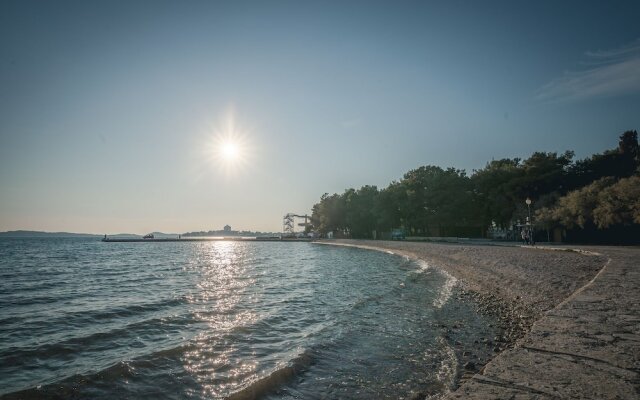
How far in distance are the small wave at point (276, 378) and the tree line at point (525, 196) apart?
31.9m

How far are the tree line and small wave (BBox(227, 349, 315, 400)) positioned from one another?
31933 millimetres

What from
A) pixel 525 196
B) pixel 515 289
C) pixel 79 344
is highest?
pixel 525 196

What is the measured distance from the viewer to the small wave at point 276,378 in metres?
5.84

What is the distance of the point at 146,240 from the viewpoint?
156625mm

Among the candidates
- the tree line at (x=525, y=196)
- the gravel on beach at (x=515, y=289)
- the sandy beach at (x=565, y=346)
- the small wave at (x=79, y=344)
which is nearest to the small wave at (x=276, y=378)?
the sandy beach at (x=565, y=346)

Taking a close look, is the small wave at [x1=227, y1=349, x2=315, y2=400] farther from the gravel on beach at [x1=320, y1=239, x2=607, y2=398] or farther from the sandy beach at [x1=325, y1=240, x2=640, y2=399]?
the gravel on beach at [x1=320, y1=239, x2=607, y2=398]

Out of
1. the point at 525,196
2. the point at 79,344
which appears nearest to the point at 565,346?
the point at 79,344

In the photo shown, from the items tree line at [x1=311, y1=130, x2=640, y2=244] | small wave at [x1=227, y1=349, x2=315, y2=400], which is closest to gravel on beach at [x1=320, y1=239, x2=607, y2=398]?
small wave at [x1=227, y1=349, x2=315, y2=400]

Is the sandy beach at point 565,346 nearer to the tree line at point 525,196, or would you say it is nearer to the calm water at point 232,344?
the calm water at point 232,344

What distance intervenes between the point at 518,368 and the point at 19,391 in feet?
27.4

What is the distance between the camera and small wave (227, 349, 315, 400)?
5.84 m

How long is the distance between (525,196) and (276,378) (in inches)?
2301

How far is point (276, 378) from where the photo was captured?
6.44m

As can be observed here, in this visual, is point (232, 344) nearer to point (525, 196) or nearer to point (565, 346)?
point (565, 346)
